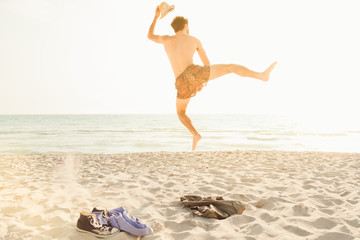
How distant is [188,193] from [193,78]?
2.69 metres

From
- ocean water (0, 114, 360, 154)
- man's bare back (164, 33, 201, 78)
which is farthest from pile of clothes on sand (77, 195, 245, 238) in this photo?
ocean water (0, 114, 360, 154)

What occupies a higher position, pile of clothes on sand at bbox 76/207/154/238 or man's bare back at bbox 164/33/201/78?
man's bare back at bbox 164/33/201/78

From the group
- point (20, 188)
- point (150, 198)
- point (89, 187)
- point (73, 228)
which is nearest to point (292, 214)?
point (150, 198)

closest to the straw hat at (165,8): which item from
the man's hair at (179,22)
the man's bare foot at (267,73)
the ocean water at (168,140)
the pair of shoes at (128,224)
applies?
the man's hair at (179,22)

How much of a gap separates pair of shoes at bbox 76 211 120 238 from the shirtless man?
155 centimetres

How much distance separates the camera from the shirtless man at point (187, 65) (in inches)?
91.7

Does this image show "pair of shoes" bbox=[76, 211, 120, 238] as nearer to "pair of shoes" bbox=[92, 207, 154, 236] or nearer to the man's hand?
"pair of shoes" bbox=[92, 207, 154, 236]

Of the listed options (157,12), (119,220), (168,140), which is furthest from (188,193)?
(168,140)

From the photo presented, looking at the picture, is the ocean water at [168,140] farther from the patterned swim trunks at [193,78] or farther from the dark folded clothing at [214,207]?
the patterned swim trunks at [193,78]

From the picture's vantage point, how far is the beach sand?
9.83ft

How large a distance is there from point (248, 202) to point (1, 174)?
543 cm

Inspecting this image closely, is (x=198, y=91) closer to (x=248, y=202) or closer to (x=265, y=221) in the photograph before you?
(x=265, y=221)

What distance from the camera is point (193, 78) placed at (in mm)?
2332

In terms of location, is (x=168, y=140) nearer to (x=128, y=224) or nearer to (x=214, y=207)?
(x=214, y=207)
